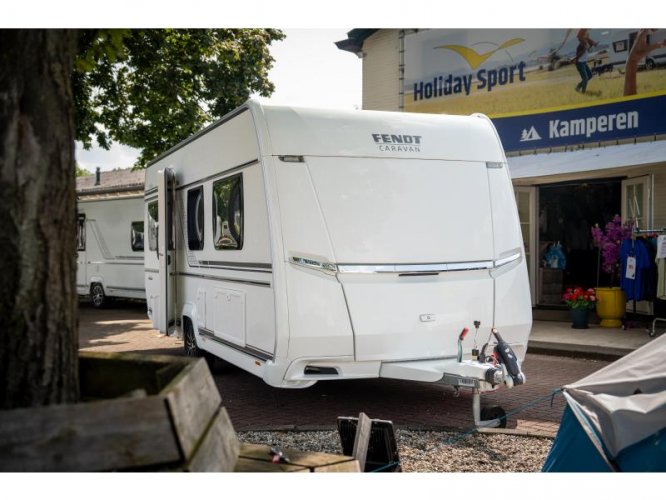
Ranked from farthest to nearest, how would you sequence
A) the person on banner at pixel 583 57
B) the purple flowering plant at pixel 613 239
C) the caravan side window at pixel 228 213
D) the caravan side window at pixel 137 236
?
the caravan side window at pixel 137 236 < the person on banner at pixel 583 57 < the purple flowering plant at pixel 613 239 < the caravan side window at pixel 228 213

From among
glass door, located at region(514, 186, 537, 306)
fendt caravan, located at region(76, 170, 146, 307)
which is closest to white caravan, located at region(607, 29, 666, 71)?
glass door, located at region(514, 186, 537, 306)

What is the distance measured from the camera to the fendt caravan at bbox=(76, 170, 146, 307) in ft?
61.5

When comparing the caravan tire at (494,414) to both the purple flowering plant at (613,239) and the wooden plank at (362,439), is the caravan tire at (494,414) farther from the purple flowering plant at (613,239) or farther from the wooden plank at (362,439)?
the purple flowering plant at (613,239)

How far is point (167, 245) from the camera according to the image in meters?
9.84

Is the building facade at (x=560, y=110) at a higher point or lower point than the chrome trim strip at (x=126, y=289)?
higher

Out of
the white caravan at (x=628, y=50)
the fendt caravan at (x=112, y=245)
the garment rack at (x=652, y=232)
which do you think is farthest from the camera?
the fendt caravan at (x=112, y=245)

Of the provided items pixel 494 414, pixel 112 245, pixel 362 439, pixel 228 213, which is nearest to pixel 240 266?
pixel 228 213

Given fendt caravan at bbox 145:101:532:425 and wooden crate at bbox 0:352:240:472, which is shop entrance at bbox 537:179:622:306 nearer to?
fendt caravan at bbox 145:101:532:425

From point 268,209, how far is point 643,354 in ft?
11.3

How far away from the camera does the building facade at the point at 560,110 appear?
12.9 m

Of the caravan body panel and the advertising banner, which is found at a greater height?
the advertising banner

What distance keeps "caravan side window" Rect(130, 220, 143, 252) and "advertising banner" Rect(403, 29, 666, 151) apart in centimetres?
717

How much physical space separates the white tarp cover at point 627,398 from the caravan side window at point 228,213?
403 centimetres

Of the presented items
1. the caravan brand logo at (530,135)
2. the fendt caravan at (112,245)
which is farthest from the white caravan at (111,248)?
the caravan brand logo at (530,135)
